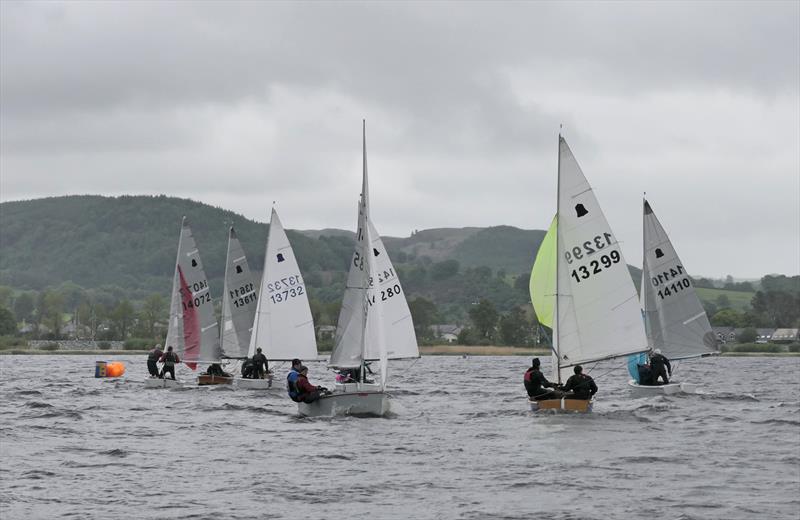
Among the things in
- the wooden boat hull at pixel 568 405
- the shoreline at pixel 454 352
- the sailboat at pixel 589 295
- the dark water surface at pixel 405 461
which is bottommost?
the dark water surface at pixel 405 461

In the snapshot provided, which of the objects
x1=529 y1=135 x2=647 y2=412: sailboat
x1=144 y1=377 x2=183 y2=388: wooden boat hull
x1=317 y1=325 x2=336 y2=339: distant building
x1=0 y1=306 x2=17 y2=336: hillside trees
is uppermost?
x1=0 y1=306 x2=17 y2=336: hillside trees

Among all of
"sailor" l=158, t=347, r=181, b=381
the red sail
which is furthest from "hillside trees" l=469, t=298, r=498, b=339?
"sailor" l=158, t=347, r=181, b=381

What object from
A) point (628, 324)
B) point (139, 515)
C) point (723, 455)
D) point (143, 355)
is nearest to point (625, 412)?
point (628, 324)

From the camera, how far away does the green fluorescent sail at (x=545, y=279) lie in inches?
1551

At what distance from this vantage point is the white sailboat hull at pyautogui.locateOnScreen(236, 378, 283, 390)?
47.1 m

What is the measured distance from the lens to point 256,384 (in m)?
47.3

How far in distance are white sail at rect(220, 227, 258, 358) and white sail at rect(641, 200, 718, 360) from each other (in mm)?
17435

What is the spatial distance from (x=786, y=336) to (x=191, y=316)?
123 meters

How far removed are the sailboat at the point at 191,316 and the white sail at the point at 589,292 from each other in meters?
22.5

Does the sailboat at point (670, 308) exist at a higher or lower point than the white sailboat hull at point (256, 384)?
higher

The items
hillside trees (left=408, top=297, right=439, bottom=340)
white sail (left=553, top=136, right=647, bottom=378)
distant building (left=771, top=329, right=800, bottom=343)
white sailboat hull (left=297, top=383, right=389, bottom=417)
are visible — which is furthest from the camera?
hillside trees (left=408, top=297, right=439, bottom=340)

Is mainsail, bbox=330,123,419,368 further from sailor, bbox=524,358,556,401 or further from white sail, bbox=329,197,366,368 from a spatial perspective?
sailor, bbox=524,358,556,401

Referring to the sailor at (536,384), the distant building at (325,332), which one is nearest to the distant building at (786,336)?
the distant building at (325,332)

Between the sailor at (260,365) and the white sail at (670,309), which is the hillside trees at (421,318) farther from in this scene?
the white sail at (670,309)
